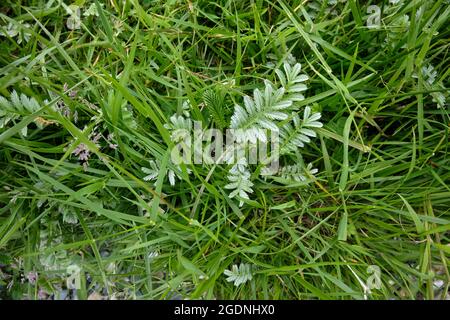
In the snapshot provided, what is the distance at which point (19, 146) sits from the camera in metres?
1.36

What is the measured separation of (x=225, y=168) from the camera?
1366mm

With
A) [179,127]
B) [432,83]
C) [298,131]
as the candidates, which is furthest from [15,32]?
[432,83]

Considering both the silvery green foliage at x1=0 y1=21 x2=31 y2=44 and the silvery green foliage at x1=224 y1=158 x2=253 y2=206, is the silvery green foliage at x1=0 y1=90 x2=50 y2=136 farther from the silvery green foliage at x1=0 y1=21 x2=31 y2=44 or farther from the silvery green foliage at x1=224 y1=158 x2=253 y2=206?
the silvery green foliage at x1=224 y1=158 x2=253 y2=206

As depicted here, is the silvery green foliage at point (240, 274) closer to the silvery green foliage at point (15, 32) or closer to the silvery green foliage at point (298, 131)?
the silvery green foliage at point (298, 131)

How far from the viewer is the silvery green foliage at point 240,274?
137cm

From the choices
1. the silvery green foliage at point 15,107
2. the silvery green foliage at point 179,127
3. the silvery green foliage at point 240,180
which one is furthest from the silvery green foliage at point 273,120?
the silvery green foliage at point 15,107

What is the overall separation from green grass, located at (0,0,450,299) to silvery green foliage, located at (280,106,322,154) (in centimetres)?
7

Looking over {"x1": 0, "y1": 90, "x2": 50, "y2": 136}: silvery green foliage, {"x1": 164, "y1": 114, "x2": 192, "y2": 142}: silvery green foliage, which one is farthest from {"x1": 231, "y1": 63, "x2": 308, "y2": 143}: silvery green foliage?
{"x1": 0, "y1": 90, "x2": 50, "y2": 136}: silvery green foliage

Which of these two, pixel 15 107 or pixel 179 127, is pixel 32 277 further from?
pixel 179 127

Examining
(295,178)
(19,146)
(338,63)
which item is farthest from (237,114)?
(19,146)

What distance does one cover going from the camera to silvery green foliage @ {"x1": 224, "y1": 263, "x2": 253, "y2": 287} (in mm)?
1373

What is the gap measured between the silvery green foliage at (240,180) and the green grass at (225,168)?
43 millimetres

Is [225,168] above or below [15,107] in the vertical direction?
below

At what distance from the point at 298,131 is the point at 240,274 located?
510 mm
